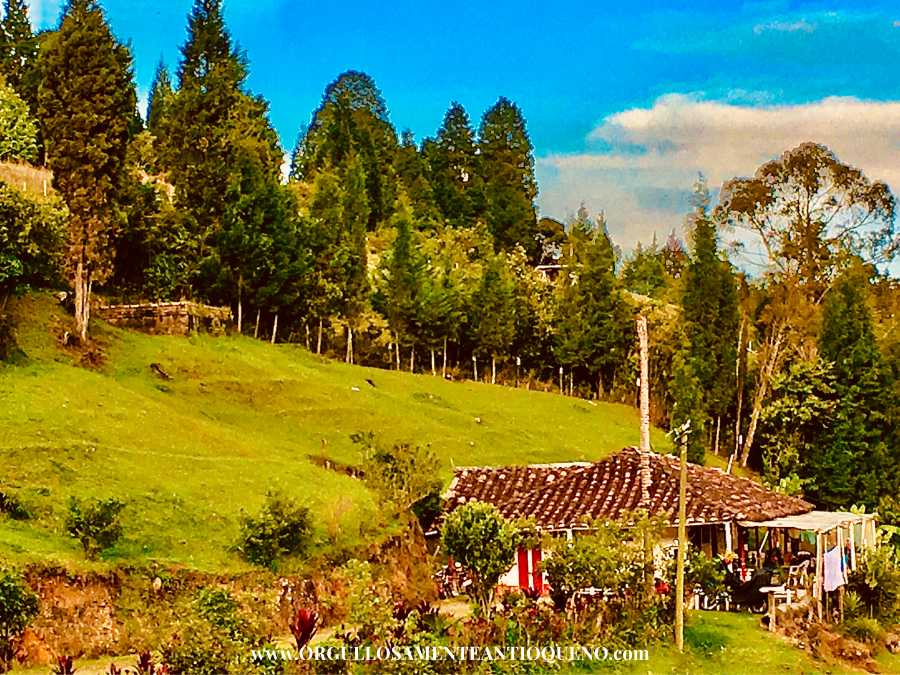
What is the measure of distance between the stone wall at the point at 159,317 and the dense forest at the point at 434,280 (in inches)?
119

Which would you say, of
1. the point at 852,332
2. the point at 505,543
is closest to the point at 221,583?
the point at 505,543

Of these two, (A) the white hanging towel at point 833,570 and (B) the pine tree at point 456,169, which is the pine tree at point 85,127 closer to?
(A) the white hanging towel at point 833,570

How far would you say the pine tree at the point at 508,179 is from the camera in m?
83.8

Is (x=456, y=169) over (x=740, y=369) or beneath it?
over

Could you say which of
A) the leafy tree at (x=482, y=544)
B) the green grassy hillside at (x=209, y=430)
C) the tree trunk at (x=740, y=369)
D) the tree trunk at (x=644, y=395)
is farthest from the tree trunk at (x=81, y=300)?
the tree trunk at (x=740, y=369)

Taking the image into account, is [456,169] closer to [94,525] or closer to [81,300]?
[81,300]

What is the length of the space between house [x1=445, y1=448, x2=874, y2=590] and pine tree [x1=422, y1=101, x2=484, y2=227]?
60.9 metres

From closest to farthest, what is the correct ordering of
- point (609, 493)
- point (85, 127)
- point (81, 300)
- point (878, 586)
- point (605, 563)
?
point (605, 563) → point (878, 586) → point (609, 493) → point (81, 300) → point (85, 127)

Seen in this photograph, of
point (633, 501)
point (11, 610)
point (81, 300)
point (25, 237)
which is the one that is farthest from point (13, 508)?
point (81, 300)

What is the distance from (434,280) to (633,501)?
33860mm

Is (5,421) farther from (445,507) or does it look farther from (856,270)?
(856,270)

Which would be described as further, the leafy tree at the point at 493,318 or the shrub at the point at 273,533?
the leafy tree at the point at 493,318

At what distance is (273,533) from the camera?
21672 mm

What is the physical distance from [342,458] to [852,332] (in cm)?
2605
